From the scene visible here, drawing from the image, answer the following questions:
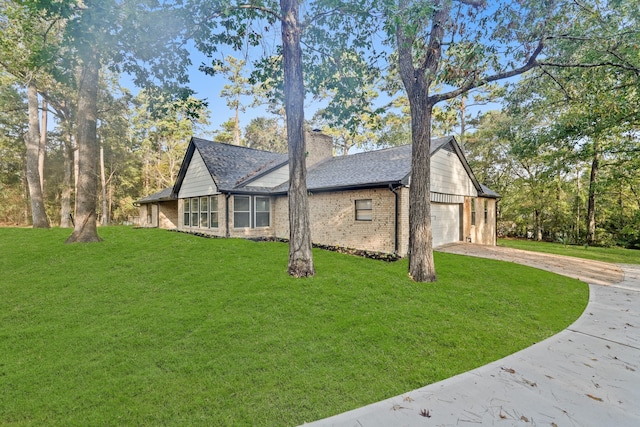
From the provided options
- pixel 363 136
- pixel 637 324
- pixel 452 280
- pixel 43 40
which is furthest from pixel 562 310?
pixel 363 136

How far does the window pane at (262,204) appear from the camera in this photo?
14448 millimetres

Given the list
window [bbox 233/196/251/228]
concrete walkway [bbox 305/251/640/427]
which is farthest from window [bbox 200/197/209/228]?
concrete walkway [bbox 305/251/640/427]

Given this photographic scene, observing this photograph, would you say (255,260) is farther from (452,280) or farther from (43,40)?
(43,40)

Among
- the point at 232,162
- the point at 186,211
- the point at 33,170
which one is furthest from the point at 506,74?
the point at 33,170

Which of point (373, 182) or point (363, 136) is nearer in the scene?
point (373, 182)

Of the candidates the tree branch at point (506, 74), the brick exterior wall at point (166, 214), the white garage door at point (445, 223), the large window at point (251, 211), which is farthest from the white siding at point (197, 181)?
the tree branch at point (506, 74)

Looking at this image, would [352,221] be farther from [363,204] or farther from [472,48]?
[472,48]

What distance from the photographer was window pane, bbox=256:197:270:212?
47.4ft

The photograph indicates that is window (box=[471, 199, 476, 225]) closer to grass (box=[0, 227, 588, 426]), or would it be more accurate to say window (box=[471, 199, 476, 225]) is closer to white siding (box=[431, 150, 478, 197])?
white siding (box=[431, 150, 478, 197])

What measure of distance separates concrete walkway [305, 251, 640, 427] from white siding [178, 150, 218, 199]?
1260 centimetres

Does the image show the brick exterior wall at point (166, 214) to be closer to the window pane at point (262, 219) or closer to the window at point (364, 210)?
the window pane at point (262, 219)

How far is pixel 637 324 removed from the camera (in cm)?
502

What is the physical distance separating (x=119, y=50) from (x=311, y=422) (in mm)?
9481

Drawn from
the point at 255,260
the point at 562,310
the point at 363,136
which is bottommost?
the point at 562,310
